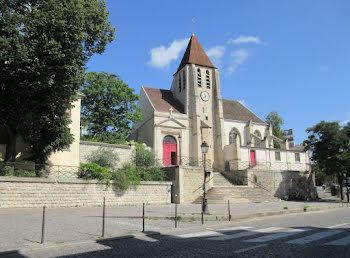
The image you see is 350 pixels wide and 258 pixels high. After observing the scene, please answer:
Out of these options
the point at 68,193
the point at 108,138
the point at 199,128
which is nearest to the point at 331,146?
the point at 199,128

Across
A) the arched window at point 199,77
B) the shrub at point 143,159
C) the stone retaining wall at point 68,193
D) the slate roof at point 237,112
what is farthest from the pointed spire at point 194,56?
the stone retaining wall at point 68,193

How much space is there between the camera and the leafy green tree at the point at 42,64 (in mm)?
14188

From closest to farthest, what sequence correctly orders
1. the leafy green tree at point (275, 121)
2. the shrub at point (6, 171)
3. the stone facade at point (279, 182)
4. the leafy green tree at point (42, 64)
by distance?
the leafy green tree at point (42, 64) → the shrub at point (6, 171) → the stone facade at point (279, 182) → the leafy green tree at point (275, 121)

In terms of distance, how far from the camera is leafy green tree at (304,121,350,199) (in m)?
24.2

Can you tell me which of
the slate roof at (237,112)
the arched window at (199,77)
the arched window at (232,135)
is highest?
the arched window at (199,77)

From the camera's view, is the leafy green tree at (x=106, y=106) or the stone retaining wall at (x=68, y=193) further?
the leafy green tree at (x=106, y=106)

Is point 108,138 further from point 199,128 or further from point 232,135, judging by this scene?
point 232,135

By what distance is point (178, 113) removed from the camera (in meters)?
31.7

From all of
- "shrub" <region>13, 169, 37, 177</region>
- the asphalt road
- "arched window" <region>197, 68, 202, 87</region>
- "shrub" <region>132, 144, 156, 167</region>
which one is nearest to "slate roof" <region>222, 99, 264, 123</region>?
"arched window" <region>197, 68, 202, 87</region>

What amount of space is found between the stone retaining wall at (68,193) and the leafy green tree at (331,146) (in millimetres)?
14719

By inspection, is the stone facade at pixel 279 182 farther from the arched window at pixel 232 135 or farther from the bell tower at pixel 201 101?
the arched window at pixel 232 135

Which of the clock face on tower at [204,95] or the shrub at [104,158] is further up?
the clock face on tower at [204,95]

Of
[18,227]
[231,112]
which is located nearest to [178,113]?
[231,112]

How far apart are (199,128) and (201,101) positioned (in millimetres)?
3633
